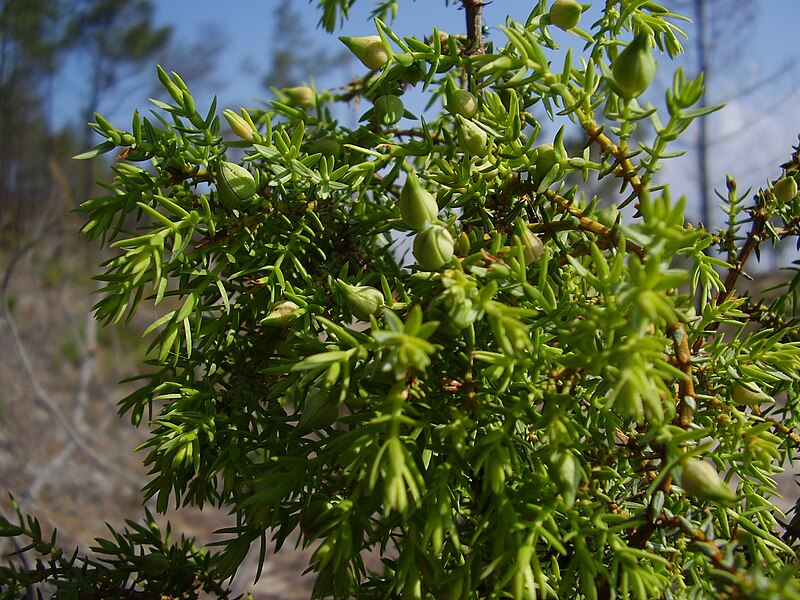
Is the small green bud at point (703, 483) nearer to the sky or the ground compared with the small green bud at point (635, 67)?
nearer to the ground

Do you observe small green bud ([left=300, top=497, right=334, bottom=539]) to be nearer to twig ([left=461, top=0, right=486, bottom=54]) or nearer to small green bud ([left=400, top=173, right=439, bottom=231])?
small green bud ([left=400, top=173, right=439, bottom=231])

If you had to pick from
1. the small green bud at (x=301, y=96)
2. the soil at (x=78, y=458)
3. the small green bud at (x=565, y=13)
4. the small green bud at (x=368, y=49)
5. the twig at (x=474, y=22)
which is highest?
the twig at (x=474, y=22)

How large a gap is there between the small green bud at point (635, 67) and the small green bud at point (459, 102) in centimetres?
13

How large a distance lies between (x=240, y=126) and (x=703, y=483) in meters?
0.46

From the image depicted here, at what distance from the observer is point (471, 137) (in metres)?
0.47

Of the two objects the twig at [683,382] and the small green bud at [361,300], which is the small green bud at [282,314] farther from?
the twig at [683,382]

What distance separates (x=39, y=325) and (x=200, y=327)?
4.14m

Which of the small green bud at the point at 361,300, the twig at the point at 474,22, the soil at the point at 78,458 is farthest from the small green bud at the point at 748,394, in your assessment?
the soil at the point at 78,458

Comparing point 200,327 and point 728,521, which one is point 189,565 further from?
point 728,521

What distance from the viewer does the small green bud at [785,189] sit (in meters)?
0.58

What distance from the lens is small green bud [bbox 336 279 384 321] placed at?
0.43 m

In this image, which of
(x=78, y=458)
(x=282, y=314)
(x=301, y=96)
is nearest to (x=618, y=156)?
(x=282, y=314)

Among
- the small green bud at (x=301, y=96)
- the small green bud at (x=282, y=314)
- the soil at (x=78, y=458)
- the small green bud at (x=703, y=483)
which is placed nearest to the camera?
the small green bud at (x=703, y=483)

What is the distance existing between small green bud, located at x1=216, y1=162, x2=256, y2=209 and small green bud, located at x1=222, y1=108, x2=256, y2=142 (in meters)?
0.05
